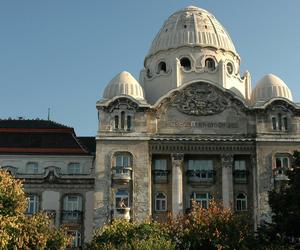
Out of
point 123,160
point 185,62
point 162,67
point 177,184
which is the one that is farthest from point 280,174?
point 162,67

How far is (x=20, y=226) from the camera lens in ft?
117

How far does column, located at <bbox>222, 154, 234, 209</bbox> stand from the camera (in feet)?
175

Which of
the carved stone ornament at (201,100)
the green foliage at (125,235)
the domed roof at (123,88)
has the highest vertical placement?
the domed roof at (123,88)

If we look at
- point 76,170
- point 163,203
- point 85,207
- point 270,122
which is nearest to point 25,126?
point 76,170

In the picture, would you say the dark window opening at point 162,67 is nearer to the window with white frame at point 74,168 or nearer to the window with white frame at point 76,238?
the window with white frame at point 74,168

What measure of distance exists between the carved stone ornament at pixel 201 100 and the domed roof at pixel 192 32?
6.67 metres

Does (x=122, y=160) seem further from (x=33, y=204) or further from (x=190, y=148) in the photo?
(x=33, y=204)

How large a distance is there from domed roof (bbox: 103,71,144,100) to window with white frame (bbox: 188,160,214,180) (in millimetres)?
7204

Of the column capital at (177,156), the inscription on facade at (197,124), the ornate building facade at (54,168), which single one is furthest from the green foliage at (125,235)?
the inscription on facade at (197,124)

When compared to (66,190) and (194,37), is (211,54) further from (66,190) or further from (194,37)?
(66,190)

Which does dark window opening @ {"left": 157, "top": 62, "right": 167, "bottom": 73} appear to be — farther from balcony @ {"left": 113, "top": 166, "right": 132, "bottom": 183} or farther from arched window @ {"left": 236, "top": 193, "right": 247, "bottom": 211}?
arched window @ {"left": 236, "top": 193, "right": 247, "bottom": 211}

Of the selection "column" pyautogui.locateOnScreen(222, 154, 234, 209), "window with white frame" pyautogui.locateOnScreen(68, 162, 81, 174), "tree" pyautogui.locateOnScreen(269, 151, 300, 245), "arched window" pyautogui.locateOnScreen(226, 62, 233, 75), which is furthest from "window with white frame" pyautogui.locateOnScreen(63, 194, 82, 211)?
"tree" pyautogui.locateOnScreen(269, 151, 300, 245)

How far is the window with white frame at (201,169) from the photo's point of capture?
179 feet

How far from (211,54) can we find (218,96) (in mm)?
6642
